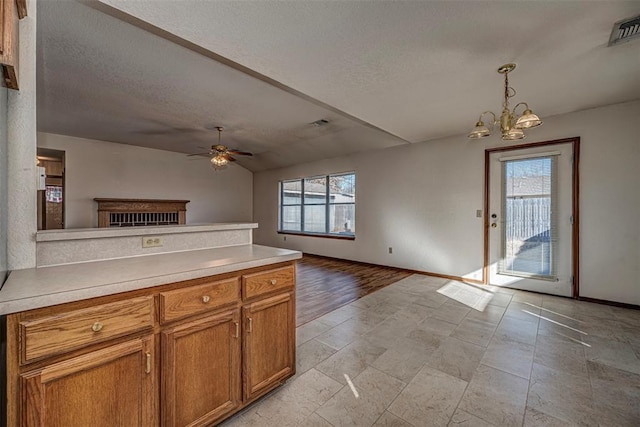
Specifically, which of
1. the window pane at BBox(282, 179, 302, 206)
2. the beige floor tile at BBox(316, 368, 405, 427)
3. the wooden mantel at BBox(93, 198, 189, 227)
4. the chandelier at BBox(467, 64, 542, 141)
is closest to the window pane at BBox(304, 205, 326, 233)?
the window pane at BBox(282, 179, 302, 206)

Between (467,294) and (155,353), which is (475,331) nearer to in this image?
(467,294)

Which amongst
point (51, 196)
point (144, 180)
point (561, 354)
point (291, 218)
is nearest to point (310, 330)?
point (561, 354)

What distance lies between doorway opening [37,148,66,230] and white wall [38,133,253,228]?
26 centimetres

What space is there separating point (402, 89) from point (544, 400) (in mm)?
2796

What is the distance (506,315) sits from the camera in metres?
3.05

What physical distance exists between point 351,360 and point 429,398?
0.62m

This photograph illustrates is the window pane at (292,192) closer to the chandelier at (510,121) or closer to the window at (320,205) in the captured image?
the window at (320,205)

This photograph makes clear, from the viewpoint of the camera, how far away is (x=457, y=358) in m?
2.17

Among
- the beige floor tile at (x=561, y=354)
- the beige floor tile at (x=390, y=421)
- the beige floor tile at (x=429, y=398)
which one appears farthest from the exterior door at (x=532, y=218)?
the beige floor tile at (x=390, y=421)

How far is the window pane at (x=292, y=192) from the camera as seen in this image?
7353mm

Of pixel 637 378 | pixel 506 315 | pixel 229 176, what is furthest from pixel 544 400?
pixel 229 176

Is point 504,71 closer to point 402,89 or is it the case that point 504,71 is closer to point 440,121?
point 402,89

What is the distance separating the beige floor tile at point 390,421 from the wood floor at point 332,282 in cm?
141

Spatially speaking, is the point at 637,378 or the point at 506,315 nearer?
the point at 637,378
